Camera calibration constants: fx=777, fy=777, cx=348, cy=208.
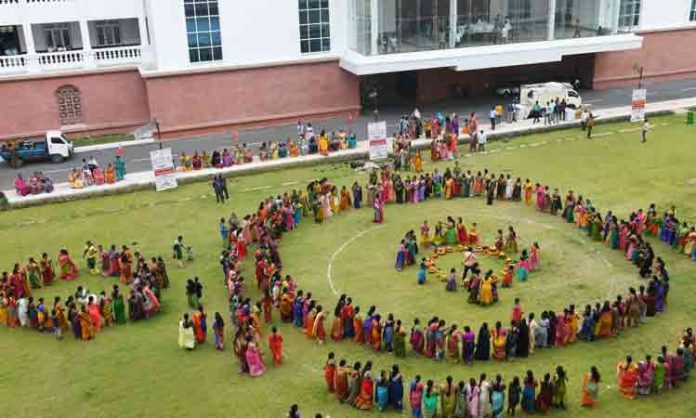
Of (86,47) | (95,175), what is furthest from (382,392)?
(86,47)

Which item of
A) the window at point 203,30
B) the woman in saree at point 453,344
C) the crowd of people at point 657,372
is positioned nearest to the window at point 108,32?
the window at point 203,30

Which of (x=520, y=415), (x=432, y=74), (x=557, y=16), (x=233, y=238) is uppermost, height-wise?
Answer: (x=557, y=16)

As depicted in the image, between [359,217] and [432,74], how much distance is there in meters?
18.9

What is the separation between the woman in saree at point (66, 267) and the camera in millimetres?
24172

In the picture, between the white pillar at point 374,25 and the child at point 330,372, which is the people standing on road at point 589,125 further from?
the child at point 330,372

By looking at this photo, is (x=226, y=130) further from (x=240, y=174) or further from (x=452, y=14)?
(x=452, y=14)

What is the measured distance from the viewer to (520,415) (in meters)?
16.6

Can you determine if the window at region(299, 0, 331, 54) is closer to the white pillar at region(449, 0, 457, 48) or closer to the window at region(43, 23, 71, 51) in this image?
the white pillar at region(449, 0, 457, 48)

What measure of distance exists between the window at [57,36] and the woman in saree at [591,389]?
118 ft

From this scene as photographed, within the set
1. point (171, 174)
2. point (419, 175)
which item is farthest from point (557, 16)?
point (171, 174)

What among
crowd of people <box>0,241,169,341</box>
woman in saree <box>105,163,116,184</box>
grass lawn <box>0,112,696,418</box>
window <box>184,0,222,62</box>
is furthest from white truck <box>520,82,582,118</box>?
crowd of people <box>0,241,169,341</box>

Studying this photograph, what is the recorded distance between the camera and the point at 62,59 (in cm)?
4072

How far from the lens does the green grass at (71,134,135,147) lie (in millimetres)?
39969

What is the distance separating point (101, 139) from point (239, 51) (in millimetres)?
8538
